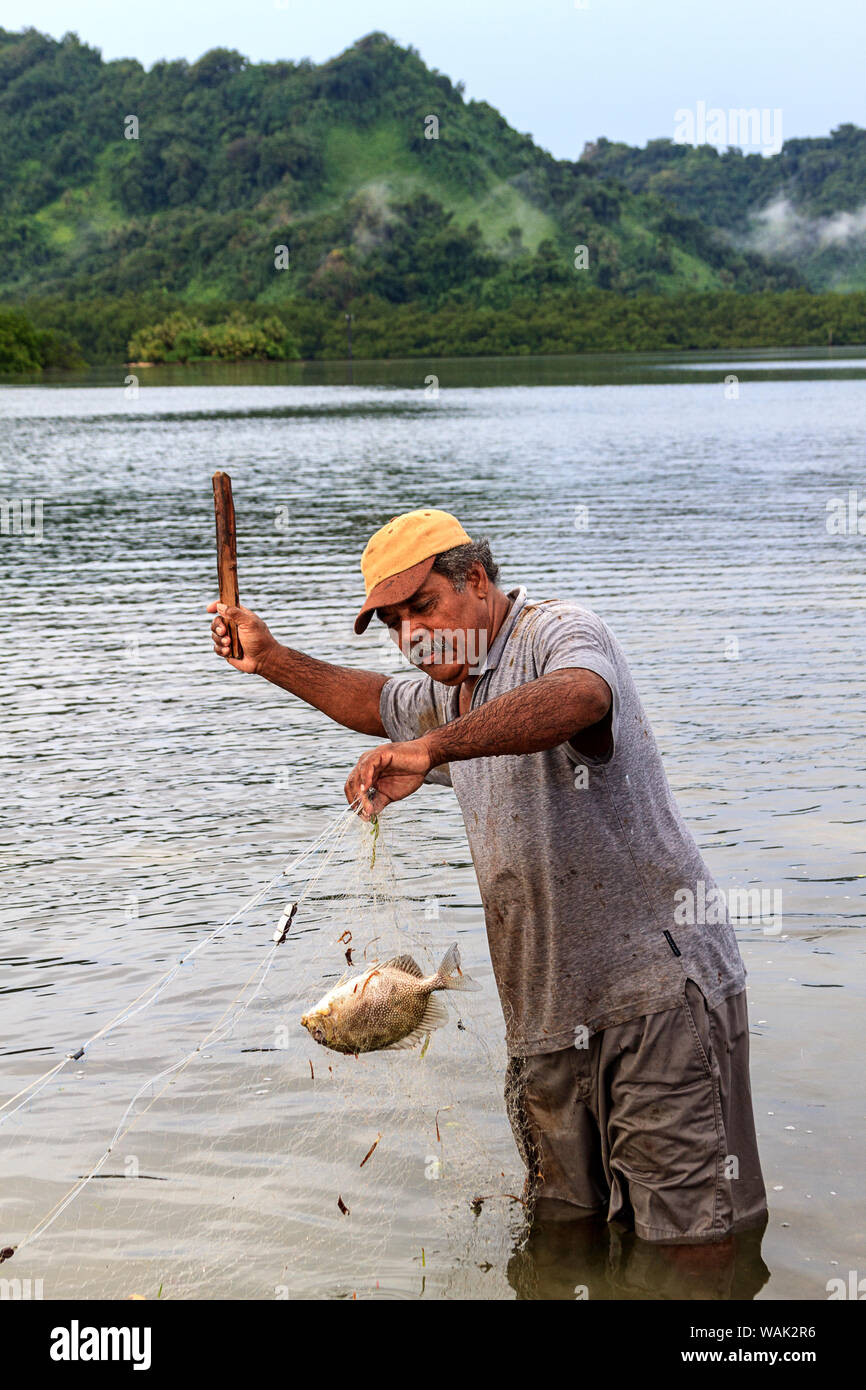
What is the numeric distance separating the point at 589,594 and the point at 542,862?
15.7 metres

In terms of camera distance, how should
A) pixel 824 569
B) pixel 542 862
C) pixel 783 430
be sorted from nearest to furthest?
pixel 542 862 → pixel 824 569 → pixel 783 430

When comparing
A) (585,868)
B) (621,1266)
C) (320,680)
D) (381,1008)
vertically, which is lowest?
(621,1266)

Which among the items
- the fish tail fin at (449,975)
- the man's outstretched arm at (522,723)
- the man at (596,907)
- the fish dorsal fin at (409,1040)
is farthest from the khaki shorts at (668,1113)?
the man's outstretched arm at (522,723)

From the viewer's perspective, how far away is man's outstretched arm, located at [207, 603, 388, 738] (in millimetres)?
4441

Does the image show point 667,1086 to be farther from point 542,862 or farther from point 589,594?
point 589,594

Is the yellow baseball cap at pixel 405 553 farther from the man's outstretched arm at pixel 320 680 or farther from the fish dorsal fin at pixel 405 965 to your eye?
the fish dorsal fin at pixel 405 965

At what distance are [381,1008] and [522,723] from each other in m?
1.42

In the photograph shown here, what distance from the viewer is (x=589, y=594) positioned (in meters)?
19.4

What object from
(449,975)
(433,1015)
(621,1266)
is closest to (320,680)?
(449,975)

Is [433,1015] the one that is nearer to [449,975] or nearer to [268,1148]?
[449,975]

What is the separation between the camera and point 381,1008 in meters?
4.48

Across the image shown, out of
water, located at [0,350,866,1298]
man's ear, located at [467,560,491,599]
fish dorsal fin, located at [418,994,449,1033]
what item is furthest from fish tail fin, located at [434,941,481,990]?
man's ear, located at [467,560,491,599]

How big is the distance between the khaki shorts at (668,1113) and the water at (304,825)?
0.58 m

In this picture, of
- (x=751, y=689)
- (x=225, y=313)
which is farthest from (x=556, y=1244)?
(x=225, y=313)
